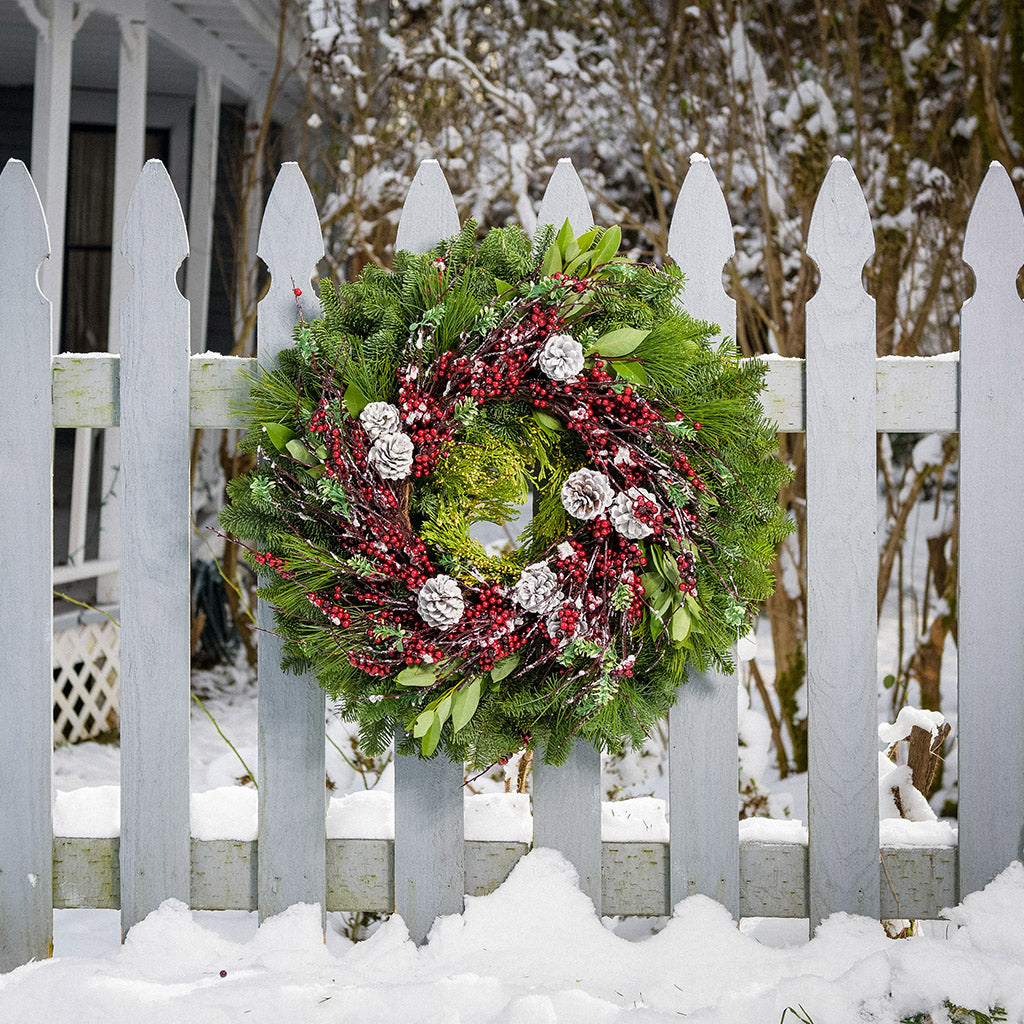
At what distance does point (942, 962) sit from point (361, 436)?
1.33 meters

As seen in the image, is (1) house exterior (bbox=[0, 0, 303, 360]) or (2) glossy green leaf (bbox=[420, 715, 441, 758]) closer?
(2) glossy green leaf (bbox=[420, 715, 441, 758])

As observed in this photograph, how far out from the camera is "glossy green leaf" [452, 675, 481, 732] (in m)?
1.68

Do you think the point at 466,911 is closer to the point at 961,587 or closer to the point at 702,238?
the point at 961,587

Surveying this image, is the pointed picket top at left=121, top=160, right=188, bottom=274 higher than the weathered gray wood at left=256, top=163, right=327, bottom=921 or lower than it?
higher

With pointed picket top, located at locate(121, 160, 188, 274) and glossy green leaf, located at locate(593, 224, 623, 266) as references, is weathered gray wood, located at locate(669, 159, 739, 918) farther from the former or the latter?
pointed picket top, located at locate(121, 160, 188, 274)

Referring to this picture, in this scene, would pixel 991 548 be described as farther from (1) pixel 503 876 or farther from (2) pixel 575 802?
(1) pixel 503 876

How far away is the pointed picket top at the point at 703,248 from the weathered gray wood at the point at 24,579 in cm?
128

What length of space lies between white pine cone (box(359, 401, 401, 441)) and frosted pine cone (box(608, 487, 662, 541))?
0.40 metres

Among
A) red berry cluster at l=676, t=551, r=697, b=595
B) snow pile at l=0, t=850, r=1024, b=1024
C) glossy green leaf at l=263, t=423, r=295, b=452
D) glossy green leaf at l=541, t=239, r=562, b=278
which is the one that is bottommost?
snow pile at l=0, t=850, r=1024, b=1024

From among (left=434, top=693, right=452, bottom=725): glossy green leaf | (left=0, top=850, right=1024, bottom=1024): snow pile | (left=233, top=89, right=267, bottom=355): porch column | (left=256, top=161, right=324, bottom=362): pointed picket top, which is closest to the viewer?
(left=0, top=850, right=1024, bottom=1024): snow pile

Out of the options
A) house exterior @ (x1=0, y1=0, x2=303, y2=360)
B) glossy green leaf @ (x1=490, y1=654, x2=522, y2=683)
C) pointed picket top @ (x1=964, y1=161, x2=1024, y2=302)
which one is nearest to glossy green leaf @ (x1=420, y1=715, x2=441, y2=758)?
glossy green leaf @ (x1=490, y1=654, x2=522, y2=683)

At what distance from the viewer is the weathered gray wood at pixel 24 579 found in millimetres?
1899

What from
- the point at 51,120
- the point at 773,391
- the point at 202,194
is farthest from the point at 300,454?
the point at 202,194

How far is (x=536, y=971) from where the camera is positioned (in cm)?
175
